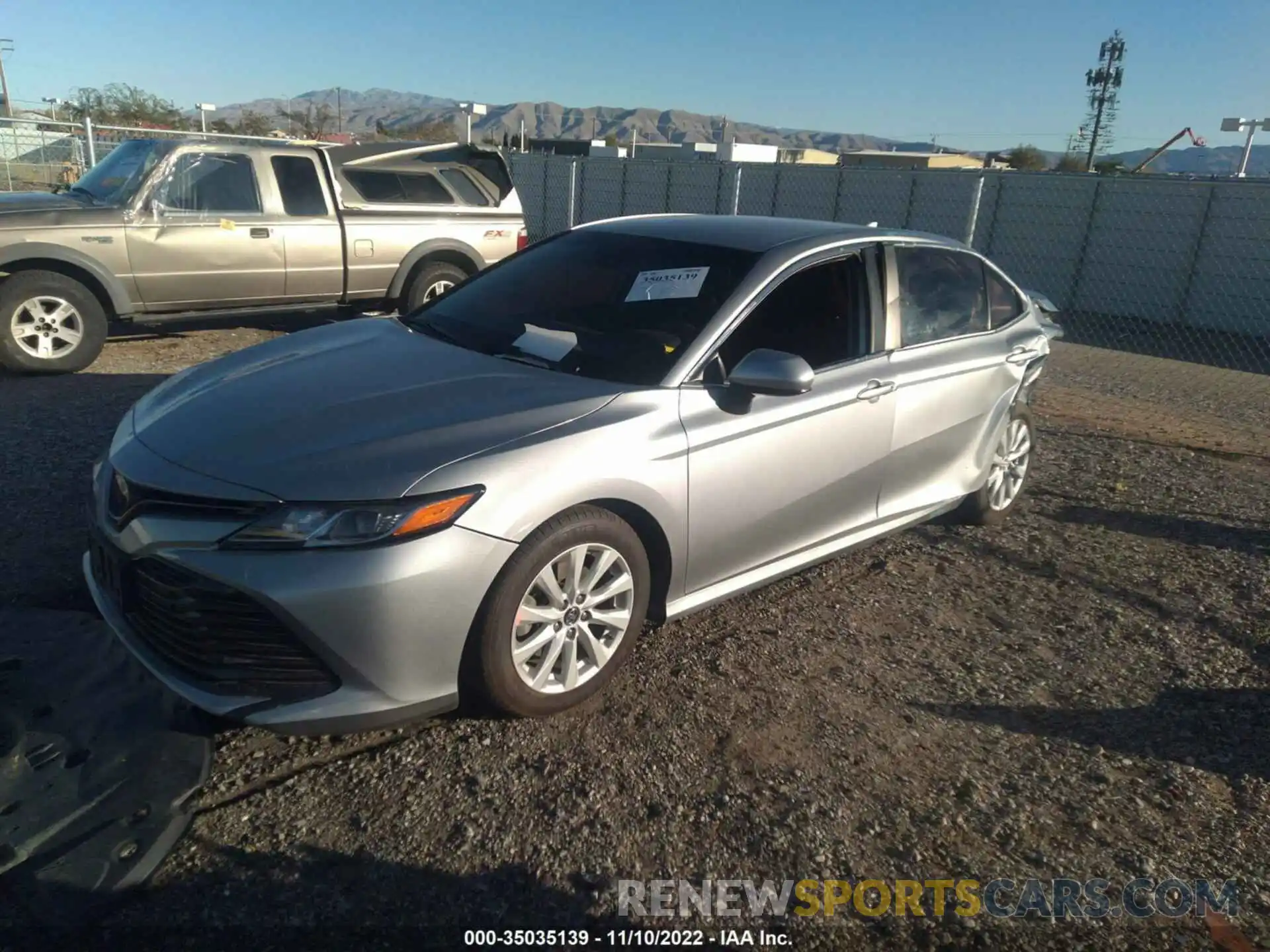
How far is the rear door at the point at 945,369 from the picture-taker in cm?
432

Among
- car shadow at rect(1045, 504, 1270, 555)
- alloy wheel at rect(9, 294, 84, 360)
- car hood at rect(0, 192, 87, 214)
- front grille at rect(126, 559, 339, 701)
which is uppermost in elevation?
car hood at rect(0, 192, 87, 214)

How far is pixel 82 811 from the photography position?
262 cm

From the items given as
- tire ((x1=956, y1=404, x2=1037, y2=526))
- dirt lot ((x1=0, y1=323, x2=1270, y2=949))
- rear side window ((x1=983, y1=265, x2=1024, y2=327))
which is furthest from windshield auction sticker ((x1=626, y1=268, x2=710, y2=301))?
tire ((x1=956, y1=404, x2=1037, y2=526))

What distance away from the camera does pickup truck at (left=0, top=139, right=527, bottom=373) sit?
7.14m

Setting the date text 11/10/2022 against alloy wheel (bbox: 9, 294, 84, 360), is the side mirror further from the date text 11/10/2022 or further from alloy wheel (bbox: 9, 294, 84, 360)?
alloy wheel (bbox: 9, 294, 84, 360)

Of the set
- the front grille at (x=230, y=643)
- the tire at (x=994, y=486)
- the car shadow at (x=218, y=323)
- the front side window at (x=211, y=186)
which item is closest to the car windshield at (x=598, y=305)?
the front grille at (x=230, y=643)

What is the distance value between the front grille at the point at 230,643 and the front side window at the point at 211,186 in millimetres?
5973

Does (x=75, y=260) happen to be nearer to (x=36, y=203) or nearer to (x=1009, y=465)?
(x=36, y=203)

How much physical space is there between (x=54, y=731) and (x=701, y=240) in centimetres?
304

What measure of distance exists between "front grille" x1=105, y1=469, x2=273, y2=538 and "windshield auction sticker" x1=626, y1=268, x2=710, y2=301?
1.85 m

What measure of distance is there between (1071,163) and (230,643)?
47361mm

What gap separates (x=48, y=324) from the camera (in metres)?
7.16

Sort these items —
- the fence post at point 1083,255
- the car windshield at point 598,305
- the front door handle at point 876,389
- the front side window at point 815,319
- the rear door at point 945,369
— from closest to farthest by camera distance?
1. the car windshield at point 598,305
2. the front side window at point 815,319
3. the front door handle at point 876,389
4. the rear door at point 945,369
5. the fence post at point 1083,255
